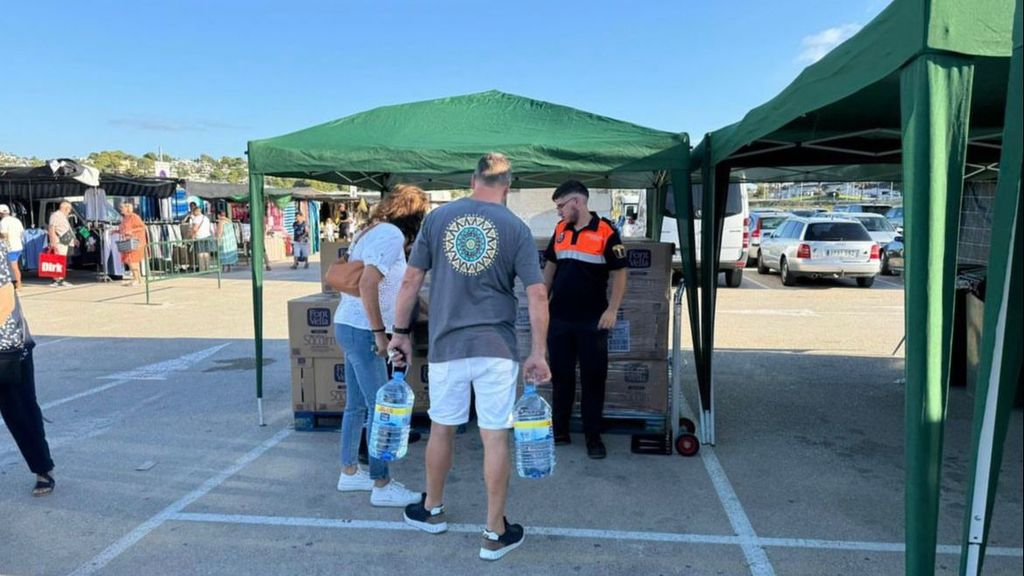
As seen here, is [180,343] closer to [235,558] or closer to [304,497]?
[304,497]

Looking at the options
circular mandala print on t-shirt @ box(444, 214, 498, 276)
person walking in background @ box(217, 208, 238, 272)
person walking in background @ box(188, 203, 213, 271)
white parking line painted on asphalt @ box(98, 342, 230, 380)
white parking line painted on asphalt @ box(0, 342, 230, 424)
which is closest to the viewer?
circular mandala print on t-shirt @ box(444, 214, 498, 276)

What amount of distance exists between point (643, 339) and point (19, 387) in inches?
156

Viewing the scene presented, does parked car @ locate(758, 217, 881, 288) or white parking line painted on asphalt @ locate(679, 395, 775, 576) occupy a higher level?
parked car @ locate(758, 217, 881, 288)

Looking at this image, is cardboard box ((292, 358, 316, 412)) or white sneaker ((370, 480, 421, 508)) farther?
cardboard box ((292, 358, 316, 412))

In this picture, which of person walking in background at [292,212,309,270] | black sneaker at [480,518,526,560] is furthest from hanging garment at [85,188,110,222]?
black sneaker at [480,518,526,560]

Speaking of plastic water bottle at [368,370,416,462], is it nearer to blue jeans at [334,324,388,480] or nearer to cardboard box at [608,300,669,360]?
blue jeans at [334,324,388,480]

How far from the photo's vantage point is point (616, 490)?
4188 mm

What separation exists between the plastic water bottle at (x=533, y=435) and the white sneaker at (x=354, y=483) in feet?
4.12

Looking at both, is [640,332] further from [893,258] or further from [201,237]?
[201,237]

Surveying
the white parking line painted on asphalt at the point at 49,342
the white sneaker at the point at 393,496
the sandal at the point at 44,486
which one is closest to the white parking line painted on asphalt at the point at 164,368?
the white parking line painted on asphalt at the point at 49,342

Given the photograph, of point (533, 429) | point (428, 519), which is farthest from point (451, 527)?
point (533, 429)

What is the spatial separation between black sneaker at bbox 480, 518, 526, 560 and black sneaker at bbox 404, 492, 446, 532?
0.30 metres

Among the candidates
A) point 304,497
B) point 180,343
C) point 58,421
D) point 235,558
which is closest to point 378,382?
point 304,497

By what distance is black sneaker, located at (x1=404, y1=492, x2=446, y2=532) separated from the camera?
359 cm
